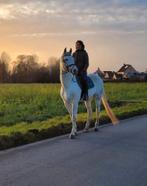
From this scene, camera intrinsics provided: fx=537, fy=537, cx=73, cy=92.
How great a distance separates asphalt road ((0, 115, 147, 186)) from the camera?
8.69m

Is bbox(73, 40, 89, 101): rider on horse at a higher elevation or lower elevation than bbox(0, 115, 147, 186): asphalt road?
higher

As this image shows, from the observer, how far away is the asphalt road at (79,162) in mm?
8688

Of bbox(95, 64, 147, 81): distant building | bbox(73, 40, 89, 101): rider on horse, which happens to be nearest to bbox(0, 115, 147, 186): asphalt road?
bbox(73, 40, 89, 101): rider on horse

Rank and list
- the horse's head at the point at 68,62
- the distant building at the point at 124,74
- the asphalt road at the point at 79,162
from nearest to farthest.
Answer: the asphalt road at the point at 79,162, the horse's head at the point at 68,62, the distant building at the point at 124,74

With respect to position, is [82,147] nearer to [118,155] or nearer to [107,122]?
[118,155]

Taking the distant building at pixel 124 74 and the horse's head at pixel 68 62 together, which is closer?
the horse's head at pixel 68 62

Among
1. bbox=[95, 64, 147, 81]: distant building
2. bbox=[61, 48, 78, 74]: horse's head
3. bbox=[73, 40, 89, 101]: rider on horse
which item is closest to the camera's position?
bbox=[61, 48, 78, 74]: horse's head

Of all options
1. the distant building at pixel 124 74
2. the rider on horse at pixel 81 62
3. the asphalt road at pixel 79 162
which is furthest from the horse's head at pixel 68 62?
the distant building at pixel 124 74

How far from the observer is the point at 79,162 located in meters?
10.3

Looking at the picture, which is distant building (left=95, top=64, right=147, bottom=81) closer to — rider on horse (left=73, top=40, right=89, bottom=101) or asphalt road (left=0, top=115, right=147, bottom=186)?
rider on horse (left=73, top=40, right=89, bottom=101)

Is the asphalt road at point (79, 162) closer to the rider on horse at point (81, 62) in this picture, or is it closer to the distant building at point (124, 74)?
the rider on horse at point (81, 62)

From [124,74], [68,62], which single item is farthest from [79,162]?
[124,74]

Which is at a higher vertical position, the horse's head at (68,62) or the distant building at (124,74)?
the horse's head at (68,62)

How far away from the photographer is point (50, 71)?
11000 cm
